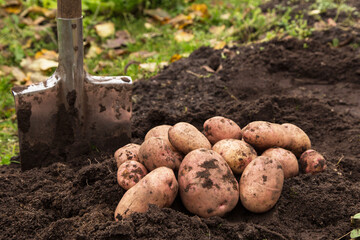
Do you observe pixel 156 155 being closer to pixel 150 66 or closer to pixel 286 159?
pixel 286 159

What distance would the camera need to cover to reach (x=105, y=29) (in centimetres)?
478

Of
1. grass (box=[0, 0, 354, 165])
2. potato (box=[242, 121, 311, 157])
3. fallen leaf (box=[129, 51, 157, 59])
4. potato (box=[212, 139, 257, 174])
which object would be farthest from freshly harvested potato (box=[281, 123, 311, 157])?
fallen leaf (box=[129, 51, 157, 59])

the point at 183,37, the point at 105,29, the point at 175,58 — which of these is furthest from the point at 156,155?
the point at 105,29

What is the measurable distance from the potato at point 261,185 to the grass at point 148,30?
202 centimetres

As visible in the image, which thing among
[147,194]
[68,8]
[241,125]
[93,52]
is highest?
[68,8]

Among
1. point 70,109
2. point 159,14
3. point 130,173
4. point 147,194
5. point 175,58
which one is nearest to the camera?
point 147,194

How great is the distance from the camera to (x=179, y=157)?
2281mm

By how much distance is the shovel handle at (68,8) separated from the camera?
2.42m

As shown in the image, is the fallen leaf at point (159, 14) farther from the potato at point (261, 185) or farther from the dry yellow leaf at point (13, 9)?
the potato at point (261, 185)

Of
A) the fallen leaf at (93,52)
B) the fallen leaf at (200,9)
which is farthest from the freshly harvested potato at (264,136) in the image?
the fallen leaf at (200,9)

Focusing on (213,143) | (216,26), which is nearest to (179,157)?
(213,143)

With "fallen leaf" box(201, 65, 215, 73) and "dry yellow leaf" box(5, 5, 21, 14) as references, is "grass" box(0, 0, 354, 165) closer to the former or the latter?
"dry yellow leaf" box(5, 5, 21, 14)

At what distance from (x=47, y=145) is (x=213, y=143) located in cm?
102

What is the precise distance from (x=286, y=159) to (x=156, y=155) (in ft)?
2.28
